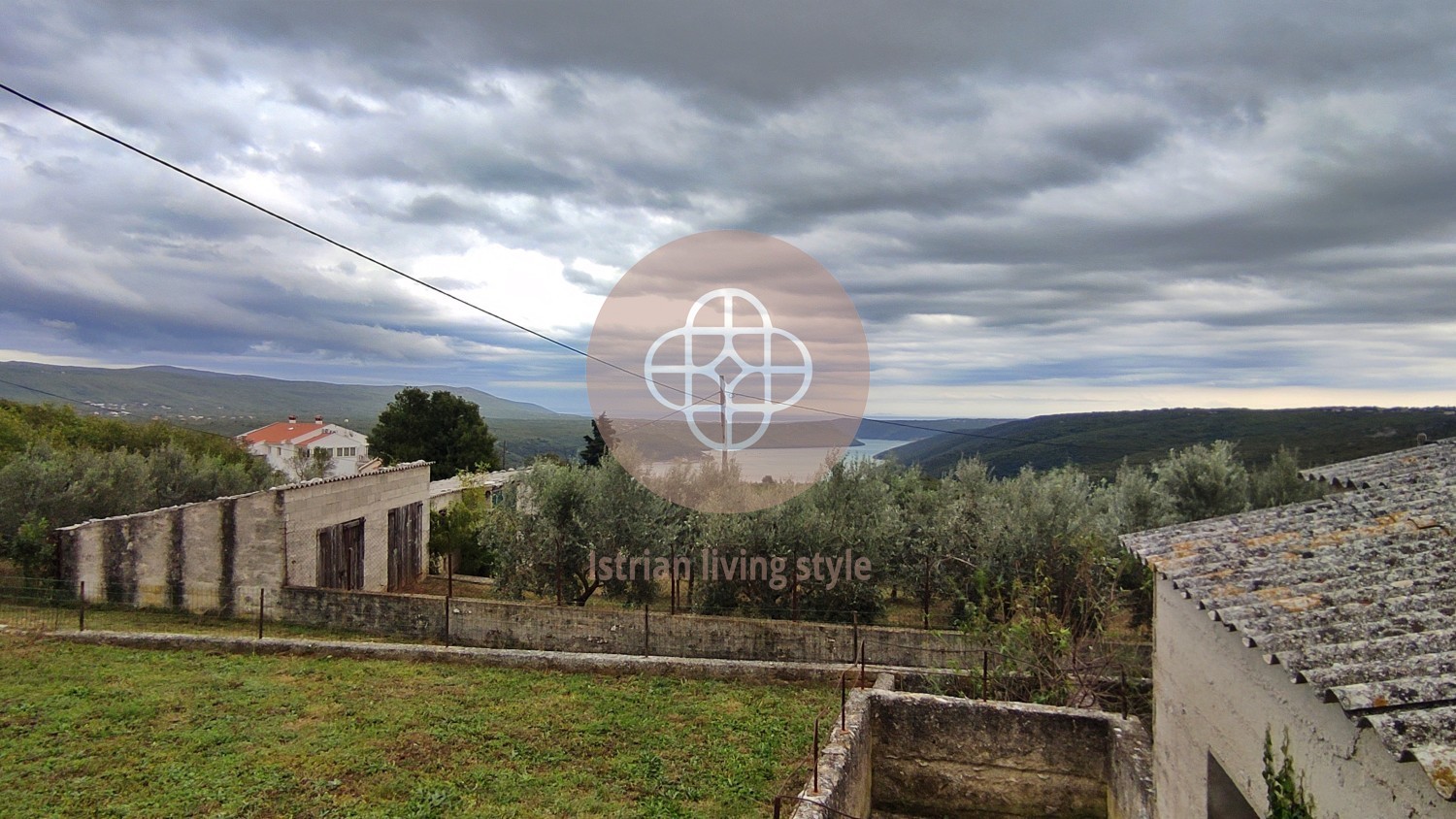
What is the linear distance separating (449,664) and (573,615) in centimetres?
225

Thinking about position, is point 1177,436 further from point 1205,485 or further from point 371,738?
point 371,738

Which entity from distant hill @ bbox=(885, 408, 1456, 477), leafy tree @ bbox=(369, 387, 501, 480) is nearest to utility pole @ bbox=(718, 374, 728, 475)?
distant hill @ bbox=(885, 408, 1456, 477)

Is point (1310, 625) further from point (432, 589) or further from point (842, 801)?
point (432, 589)

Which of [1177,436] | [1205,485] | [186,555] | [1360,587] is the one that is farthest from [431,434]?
[1177,436]

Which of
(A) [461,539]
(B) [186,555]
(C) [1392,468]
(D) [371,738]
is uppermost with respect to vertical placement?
(C) [1392,468]

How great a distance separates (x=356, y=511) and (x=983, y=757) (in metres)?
14.8

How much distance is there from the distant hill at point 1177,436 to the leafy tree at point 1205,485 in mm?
7716

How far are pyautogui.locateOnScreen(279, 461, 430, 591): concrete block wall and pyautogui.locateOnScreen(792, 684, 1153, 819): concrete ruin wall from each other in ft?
A: 39.9

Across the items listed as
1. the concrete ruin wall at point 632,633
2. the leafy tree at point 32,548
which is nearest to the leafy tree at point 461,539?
the leafy tree at point 32,548

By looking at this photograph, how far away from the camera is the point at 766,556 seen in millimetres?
14906

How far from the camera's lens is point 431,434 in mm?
39031

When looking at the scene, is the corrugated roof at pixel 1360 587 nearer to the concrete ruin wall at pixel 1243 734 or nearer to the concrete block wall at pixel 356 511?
the concrete ruin wall at pixel 1243 734

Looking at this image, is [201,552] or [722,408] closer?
[201,552]

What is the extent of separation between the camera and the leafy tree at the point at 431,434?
126 feet
